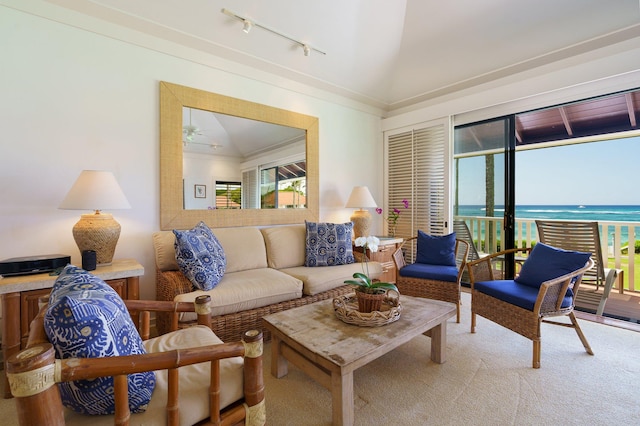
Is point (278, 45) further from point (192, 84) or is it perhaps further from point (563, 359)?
point (563, 359)

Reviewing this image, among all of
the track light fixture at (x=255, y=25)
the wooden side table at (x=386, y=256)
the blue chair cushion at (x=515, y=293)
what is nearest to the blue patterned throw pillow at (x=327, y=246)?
the wooden side table at (x=386, y=256)

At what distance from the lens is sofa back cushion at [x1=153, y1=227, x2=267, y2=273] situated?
2.48m

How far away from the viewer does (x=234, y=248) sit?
9.25 feet

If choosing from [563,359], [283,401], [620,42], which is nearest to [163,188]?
[283,401]

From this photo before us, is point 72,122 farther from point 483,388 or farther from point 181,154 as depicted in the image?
point 483,388

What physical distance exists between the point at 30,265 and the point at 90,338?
1.55 metres

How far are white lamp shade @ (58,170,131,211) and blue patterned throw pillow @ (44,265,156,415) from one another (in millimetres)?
1192

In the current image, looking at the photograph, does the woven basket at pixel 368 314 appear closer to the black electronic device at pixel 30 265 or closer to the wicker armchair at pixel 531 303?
the wicker armchair at pixel 531 303

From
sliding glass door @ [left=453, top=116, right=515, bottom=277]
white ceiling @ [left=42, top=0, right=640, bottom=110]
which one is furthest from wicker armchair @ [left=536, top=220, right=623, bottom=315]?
white ceiling @ [left=42, top=0, right=640, bottom=110]

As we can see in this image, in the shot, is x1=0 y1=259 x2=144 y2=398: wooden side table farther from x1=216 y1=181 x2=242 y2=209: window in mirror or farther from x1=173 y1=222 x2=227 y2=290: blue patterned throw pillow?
x1=216 y1=181 x2=242 y2=209: window in mirror

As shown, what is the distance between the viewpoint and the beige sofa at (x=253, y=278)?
216cm

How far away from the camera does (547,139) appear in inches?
179

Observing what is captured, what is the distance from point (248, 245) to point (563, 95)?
361cm

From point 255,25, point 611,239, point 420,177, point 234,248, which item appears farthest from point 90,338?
point 611,239
